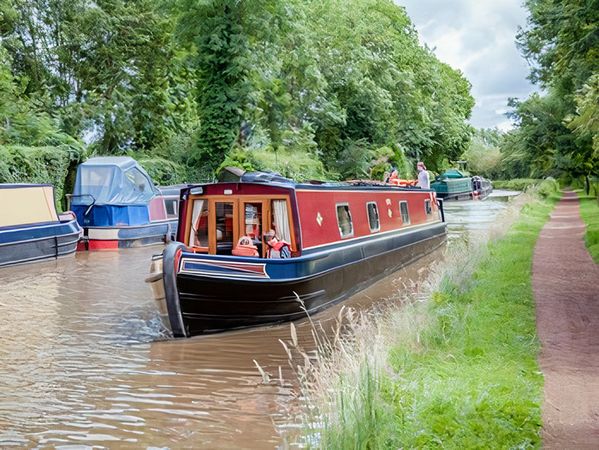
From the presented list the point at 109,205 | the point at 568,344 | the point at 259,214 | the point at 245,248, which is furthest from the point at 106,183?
the point at 568,344

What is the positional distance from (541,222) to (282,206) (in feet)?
51.1

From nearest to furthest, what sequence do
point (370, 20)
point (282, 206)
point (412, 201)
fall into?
point (282, 206), point (412, 201), point (370, 20)

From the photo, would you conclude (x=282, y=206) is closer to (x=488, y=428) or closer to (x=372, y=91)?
(x=488, y=428)

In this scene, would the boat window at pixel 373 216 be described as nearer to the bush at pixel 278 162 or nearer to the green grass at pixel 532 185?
the bush at pixel 278 162

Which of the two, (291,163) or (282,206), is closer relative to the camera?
(282,206)

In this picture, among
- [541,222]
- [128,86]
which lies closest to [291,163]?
[128,86]

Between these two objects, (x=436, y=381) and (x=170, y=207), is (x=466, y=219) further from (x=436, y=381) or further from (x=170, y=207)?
(x=436, y=381)

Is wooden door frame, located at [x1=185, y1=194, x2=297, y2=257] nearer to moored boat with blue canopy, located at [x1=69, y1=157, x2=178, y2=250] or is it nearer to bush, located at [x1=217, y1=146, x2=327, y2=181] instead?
moored boat with blue canopy, located at [x1=69, y1=157, x2=178, y2=250]

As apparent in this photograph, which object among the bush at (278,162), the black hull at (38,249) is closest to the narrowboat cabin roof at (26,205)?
the black hull at (38,249)

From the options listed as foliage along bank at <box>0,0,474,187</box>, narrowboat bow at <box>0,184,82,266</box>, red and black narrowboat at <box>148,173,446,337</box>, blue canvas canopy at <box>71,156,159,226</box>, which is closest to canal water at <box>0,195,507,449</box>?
red and black narrowboat at <box>148,173,446,337</box>

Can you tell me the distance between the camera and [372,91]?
34.0 metres

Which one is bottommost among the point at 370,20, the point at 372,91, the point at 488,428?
the point at 488,428

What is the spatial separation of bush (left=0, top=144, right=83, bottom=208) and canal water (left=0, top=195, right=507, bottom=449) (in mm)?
8473

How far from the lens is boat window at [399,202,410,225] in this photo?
1731cm
